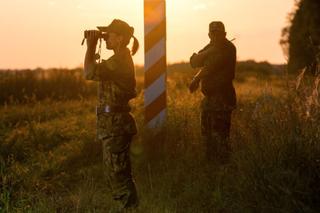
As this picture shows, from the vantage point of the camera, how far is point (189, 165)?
360 inches

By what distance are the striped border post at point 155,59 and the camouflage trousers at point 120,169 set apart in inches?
118

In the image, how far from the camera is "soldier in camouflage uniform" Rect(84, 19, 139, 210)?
7.43 m

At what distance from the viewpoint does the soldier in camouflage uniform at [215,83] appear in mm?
9328

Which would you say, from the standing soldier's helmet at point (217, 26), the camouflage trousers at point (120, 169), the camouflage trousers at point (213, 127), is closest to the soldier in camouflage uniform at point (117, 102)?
the camouflage trousers at point (120, 169)

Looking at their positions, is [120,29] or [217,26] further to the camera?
[217,26]

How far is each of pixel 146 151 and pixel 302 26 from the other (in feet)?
61.5

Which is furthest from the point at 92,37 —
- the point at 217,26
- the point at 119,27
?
the point at 217,26

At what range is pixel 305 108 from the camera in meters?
7.74

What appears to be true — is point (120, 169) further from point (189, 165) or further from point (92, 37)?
point (189, 165)

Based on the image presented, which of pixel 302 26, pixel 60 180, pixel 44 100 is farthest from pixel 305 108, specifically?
pixel 302 26

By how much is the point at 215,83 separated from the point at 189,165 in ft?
3.57

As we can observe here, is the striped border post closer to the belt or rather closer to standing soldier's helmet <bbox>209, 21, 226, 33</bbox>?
standing soldier's helmet <bbox>209, 21, 226, 33</bbox>

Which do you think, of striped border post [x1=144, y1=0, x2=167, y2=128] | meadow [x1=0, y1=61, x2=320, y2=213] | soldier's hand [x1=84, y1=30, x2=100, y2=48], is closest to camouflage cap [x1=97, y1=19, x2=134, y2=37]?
soldier's hand [x1=84, y1=30, x2=100, y2=48]

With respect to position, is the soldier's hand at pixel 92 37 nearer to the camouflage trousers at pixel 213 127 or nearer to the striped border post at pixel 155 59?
the camouflage trousers at pixel 213 127
